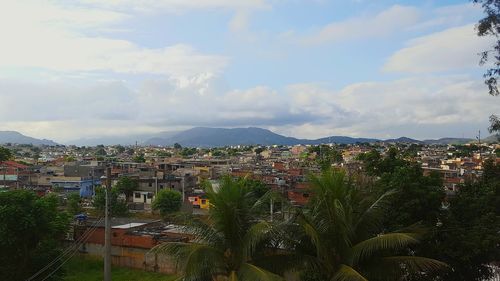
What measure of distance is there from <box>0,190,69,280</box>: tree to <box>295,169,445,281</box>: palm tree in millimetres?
13160

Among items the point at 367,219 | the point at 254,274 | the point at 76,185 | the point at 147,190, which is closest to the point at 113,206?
the point at 147,190

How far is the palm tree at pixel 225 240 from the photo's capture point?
8.50 m

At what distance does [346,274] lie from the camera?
8.15m

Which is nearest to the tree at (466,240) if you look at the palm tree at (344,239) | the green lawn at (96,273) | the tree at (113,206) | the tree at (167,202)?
the palm tree at (344,239)

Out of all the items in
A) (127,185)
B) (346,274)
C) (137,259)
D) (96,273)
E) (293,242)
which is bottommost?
(96,273)

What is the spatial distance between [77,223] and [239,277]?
23597 mm

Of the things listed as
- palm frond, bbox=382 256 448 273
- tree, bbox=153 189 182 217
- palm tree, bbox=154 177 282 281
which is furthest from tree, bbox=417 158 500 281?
tree, bbox=153 189 182 217

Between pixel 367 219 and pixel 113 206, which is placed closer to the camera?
pixel 367 219

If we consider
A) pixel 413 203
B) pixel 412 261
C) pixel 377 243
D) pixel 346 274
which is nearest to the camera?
pixel 346 274

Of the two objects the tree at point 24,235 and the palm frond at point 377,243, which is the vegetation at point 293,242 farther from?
the tree at point 24,235

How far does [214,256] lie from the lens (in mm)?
8648

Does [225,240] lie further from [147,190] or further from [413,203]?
[147,190]

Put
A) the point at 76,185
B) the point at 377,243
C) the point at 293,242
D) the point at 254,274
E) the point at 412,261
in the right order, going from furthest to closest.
A: the point at 76,185 < the point at 293,242 < the point at 412,261 < the point at 377,243 < the point at 254,274

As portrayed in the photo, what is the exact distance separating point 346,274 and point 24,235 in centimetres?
1475
